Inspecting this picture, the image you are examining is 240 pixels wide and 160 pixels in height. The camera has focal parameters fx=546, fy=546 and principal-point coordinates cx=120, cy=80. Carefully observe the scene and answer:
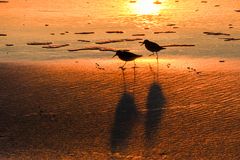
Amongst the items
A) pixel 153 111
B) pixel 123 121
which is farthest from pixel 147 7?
pixel 123 121

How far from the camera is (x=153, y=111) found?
32.2ft

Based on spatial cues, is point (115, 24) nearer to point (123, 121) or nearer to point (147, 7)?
point (147, 7)

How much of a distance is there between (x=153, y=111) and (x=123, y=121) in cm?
76

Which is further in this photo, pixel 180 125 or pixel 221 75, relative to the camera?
pixel 221 75

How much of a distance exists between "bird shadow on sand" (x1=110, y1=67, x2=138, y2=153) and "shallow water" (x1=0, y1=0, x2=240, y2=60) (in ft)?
15.7

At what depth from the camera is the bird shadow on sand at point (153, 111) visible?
8.62 meters

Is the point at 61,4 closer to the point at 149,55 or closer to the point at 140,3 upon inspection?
the point at 140,3

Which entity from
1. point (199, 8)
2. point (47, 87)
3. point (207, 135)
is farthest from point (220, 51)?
point (199, 8)

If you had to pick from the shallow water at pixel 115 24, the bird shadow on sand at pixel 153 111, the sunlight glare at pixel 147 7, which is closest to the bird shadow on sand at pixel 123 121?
the bird shadow on sand at pixel 153 111

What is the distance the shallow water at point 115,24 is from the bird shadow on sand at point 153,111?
4279mm

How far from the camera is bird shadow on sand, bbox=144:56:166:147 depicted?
8.62 metres

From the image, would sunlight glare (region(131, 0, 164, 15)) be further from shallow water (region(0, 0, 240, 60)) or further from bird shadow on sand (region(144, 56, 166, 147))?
bird shadow on sand (region(144, 56, 166, 147))

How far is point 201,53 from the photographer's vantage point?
1558 cm

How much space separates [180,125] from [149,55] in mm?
6049
